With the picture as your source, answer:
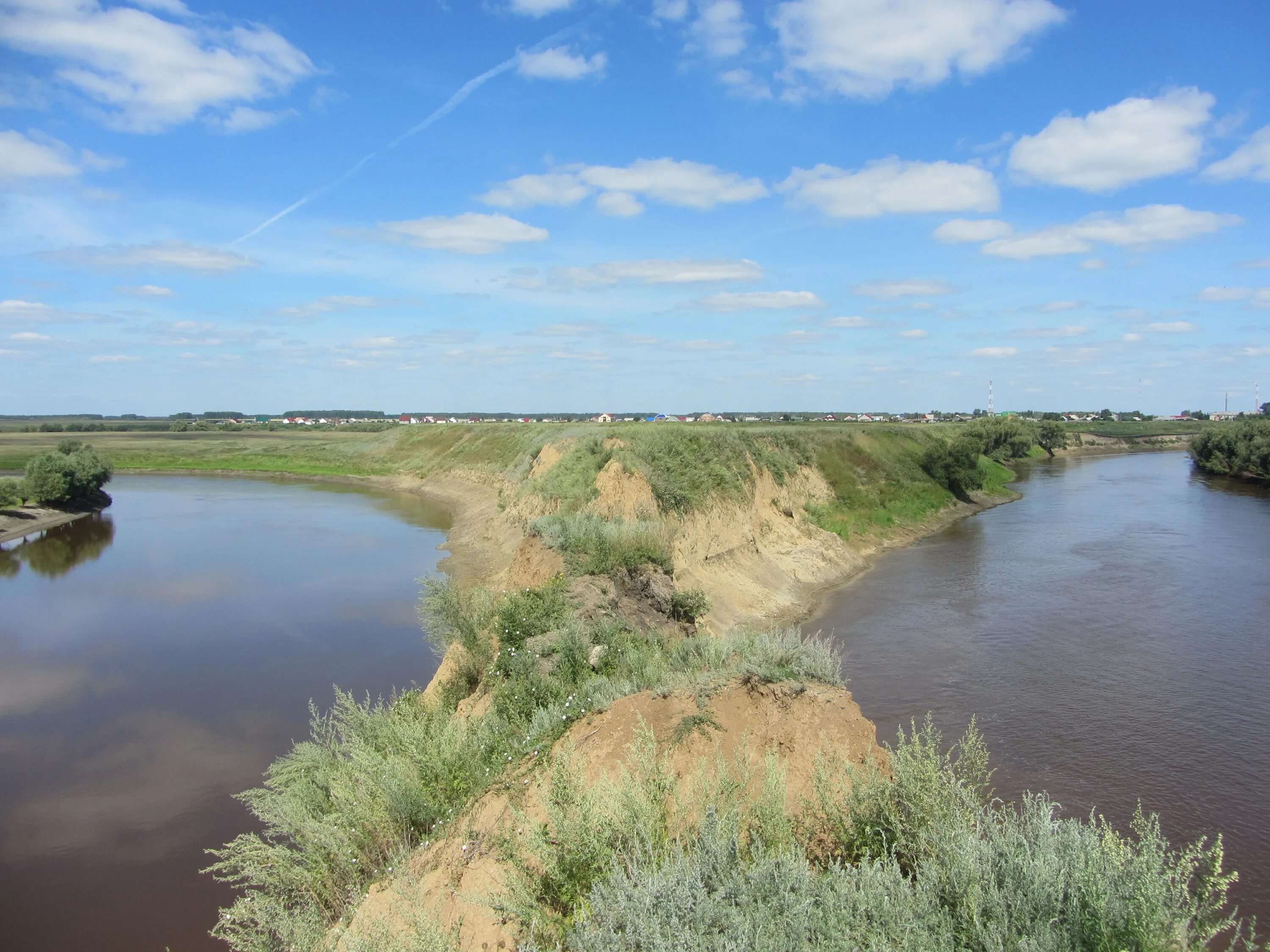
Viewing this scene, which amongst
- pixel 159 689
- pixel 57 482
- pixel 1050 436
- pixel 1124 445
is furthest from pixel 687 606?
pixel 1124 445

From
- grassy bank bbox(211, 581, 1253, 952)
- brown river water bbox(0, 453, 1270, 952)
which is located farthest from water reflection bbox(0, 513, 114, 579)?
grassy bank bbox(211, 581, 1253, 952)

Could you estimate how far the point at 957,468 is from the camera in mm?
47375

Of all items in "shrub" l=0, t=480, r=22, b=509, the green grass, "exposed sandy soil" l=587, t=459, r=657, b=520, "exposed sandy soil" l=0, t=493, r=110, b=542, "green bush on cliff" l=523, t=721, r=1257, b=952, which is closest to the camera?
"green bush on cliff" l=523, t=721, r=1257, b=952

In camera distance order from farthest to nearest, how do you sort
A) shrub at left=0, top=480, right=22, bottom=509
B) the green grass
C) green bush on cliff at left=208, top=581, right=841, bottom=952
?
1. the green grass
2. shrub at left=0, top=480, right=22, bottom=509
3. green bush on cliff at left=208, top=581, right=841, bottom=952

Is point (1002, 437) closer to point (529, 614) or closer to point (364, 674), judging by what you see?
point (364, 674)

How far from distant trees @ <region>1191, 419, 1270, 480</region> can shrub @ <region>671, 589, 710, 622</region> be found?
2323 inches

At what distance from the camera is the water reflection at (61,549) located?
Answer: 34.0 m

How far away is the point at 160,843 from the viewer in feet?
39.3

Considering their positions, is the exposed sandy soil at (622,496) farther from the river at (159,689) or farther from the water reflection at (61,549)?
the water reflection at (61,549)

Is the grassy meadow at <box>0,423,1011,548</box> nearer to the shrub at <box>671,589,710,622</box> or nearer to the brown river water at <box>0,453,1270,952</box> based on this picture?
the brown river water at <box>0,453,1270,952</box>

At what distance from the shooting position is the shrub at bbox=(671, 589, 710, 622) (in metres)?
17.5

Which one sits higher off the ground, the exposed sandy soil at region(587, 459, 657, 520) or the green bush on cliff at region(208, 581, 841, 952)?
the exposed sandy soil at region(587, 459, 657, 520)

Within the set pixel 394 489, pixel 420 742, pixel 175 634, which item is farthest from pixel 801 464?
pixel 394 489

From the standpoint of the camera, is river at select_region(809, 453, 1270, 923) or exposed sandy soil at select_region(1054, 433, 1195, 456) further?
exposed sandy soil at select_region(1054, 433, 1195, 456)
